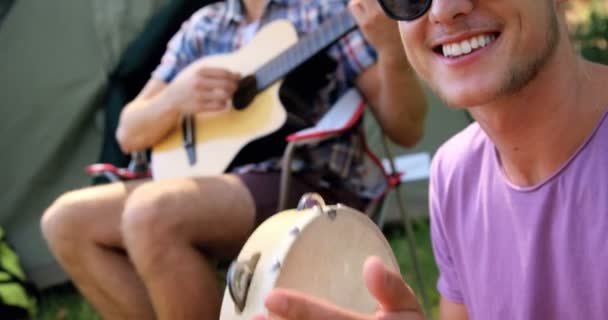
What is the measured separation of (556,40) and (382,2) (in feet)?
0.80

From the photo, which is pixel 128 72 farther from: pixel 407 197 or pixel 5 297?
pixel 407 197

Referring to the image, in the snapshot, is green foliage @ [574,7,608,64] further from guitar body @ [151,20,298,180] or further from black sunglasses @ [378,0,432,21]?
black sunglasses @ [378,0,432,21]

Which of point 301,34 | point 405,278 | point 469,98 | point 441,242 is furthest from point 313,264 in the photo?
point 405,278

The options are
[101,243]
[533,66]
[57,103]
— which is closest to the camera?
[533,66]

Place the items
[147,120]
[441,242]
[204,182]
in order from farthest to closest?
[147,120], [204,182], [441,242]

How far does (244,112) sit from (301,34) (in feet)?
0.83

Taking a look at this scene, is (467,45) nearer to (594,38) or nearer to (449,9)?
(449,9)

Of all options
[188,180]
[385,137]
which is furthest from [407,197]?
[188,180]

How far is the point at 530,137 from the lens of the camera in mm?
1135

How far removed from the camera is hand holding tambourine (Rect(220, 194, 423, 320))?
915 millimetres

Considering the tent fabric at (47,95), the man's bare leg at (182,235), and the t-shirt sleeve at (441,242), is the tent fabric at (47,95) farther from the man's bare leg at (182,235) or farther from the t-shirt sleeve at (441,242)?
the t-shirt sleeve at (441,242)

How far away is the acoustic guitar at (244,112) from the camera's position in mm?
2014

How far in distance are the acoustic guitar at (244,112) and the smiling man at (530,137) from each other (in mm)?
795

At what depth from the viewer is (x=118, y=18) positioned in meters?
2.94
